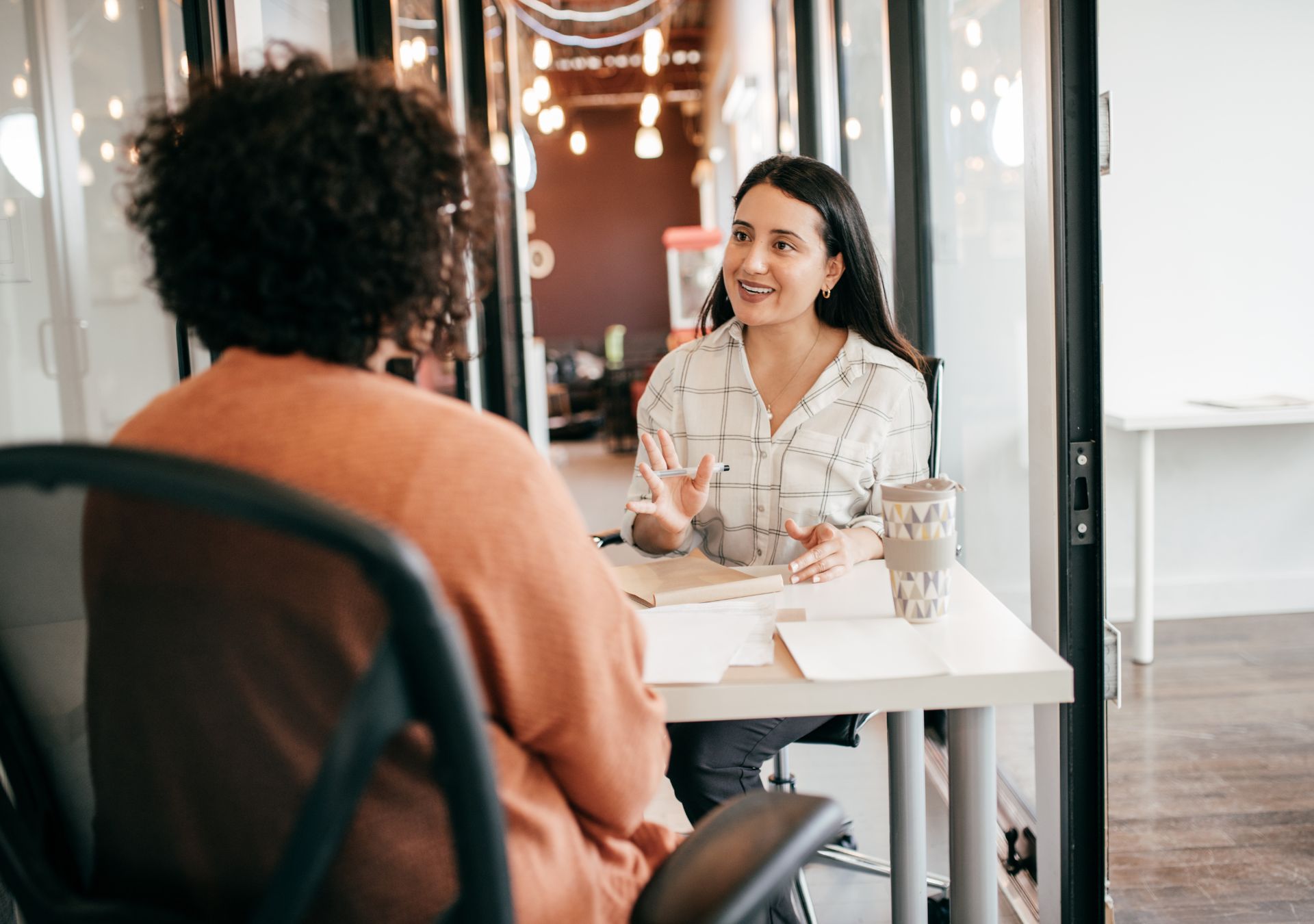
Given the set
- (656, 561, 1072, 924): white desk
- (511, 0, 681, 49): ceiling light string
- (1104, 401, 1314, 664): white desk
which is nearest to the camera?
(656, 561, 1072, 924): white desk

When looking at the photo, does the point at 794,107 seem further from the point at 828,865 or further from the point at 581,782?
the point at 581,782

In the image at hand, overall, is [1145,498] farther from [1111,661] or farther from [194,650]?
[194,650]

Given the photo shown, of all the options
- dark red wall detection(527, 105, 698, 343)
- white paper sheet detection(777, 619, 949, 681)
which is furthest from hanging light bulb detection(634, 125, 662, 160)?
white paper sheet detection(777, 619, 949, 681)

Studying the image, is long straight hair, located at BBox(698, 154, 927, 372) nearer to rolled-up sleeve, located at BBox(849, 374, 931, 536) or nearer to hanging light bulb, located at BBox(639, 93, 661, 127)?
rolled-up sleeve, located at BBox(849, 374, 931, 536)

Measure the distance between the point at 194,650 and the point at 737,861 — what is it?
0.45m

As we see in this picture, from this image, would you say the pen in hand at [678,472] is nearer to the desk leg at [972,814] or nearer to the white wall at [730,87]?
the desk leg at [972,814]

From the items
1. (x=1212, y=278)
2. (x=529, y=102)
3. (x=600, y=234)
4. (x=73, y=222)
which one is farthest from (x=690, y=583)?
(x=600, y=234)

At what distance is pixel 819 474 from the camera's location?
195 cm

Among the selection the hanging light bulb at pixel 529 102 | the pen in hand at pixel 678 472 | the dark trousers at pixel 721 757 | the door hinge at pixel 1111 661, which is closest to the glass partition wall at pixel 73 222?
the pen in hand at pixel 678 472

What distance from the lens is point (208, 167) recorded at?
0.81 metres

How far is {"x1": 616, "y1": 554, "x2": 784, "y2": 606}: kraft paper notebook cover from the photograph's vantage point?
1.47 m

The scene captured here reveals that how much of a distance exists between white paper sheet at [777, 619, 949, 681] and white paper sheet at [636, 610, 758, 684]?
7 cm

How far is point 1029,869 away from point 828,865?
420mm

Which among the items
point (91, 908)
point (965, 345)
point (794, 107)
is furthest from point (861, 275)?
point (794, 107)
